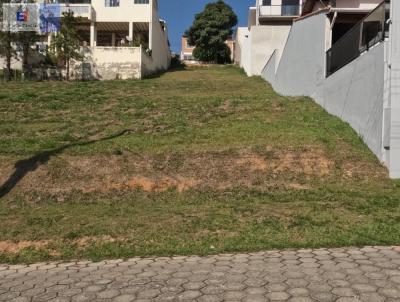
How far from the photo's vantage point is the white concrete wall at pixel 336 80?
10305mm

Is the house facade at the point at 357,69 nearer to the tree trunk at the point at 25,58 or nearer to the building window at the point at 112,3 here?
the tree trunk at the point at 25,58

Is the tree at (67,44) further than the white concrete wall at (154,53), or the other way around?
the white concrete wall at (154,53)

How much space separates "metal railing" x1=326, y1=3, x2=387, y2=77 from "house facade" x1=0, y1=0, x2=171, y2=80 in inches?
568

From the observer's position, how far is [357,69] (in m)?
11.7

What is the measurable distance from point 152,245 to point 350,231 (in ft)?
8.15

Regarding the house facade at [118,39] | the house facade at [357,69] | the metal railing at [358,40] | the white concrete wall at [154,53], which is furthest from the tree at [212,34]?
the metal railing at [358,40]

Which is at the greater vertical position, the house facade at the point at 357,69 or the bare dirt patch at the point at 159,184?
the house facade at the point at 357,69

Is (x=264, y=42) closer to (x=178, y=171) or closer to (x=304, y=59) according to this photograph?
(x=304, y=59)

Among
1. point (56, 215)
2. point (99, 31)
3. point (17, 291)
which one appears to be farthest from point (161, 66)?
point (17, 291)

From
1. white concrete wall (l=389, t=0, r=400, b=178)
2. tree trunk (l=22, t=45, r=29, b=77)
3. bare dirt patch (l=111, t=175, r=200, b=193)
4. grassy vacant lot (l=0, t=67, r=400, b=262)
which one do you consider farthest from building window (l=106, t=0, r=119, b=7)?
bare dirt patch (l=111, t=175, r=200, b=193)

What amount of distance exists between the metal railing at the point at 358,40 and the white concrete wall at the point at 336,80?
29 cm

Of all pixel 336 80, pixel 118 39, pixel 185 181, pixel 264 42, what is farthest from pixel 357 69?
pixel 118 39

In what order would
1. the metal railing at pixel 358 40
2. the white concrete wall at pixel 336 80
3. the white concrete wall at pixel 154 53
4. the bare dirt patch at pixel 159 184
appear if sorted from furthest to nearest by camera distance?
the white concrete wall at pixel 154 53 → the metal railing at pixel 358 40 → the white concrete wall at pixel 336 80 → the bare dirt patch at pixel 159 184

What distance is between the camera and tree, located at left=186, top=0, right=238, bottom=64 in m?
50.8
